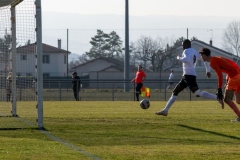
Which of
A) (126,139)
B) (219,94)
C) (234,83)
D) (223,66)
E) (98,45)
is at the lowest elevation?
(126,139)

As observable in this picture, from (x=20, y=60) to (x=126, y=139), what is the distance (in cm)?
788

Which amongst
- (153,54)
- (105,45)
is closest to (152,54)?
(153,54)

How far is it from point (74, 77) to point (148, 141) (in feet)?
83.6

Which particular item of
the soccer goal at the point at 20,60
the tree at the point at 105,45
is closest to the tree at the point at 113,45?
the tree at the point at 105,45

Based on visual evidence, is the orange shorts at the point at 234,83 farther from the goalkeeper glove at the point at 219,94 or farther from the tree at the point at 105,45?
the tree at the point at 105,45

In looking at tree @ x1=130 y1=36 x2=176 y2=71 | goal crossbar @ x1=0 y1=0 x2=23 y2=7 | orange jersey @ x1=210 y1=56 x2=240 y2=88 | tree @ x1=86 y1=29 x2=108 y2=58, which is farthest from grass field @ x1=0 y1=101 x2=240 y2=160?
tree @ x1=86 y1=29 x2=108 y2=58

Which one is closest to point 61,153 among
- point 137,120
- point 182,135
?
point 182,135

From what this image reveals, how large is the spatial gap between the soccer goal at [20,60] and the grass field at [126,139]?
3.09ft

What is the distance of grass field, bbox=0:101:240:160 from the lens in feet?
33.2

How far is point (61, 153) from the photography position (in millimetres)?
10289

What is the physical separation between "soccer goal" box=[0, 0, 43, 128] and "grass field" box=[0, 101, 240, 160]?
0.94 meters

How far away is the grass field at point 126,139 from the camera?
10.1 meters

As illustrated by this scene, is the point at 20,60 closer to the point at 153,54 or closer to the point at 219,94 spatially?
the point at 219,94

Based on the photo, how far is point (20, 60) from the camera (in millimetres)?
19531
